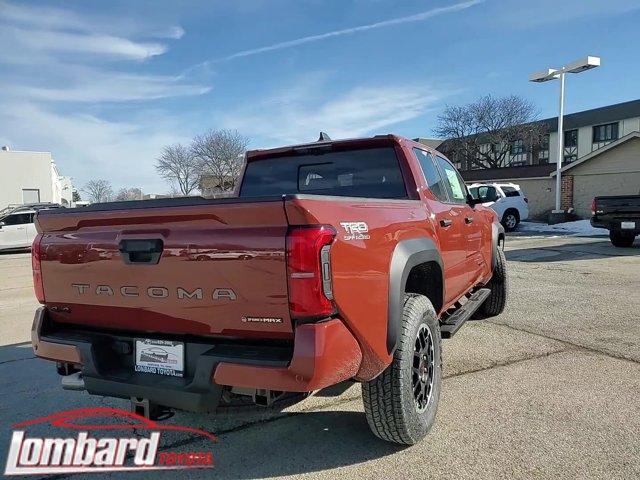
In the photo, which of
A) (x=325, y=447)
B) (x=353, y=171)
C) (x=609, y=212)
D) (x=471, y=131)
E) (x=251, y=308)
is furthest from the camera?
(x=471, y=131)

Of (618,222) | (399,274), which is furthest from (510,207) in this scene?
(399,274)

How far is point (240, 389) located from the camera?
232 centimetres

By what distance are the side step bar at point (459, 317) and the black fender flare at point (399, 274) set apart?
2.61 feet

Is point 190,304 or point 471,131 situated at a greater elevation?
point 471,131

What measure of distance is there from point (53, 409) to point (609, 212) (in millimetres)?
13153

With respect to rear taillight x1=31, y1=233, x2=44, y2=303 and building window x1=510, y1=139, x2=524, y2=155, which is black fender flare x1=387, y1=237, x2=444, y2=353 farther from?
building window x1=510, y1=139, x2=524, y2=155

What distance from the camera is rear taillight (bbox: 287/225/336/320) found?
212 cm

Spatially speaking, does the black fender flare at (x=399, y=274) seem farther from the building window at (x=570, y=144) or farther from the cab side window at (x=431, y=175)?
the building window at (x=570, y=144)

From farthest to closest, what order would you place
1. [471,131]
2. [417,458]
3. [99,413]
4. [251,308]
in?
A: 1. [471,131]
2. [99,413]
3. [417,458]
4. [251,308]

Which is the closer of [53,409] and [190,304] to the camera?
[190,304]

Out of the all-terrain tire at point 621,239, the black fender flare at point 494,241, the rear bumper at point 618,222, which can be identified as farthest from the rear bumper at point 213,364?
the all-terrain tire at point 621,239

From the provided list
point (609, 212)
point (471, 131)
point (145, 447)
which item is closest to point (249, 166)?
point (145, 447)

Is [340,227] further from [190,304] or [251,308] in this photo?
[190,304]

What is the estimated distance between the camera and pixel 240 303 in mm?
2262
